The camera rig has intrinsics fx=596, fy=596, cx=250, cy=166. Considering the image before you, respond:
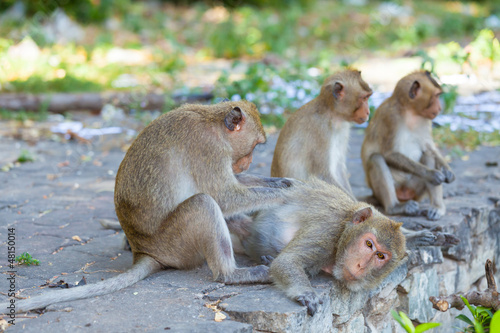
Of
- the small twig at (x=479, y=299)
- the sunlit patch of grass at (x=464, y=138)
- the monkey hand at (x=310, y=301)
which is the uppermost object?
the sunlit patch of grass at (x=464, y=138)

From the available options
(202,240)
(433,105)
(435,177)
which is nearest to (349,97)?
(433,105)

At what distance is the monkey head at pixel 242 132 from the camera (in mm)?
3637

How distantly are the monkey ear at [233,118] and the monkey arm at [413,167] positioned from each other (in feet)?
6.15

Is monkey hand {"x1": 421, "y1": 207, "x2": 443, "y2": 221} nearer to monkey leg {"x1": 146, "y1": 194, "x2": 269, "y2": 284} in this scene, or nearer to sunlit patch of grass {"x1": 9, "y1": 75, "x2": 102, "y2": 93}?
monkey leg {"x1": 146, "y1": 194, "x2": 269, "y2": 284}

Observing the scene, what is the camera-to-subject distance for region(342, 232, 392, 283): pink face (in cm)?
318

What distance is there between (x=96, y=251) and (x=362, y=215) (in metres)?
1.81

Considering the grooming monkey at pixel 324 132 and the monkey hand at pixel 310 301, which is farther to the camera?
the grooming monkey at pixel 324 132

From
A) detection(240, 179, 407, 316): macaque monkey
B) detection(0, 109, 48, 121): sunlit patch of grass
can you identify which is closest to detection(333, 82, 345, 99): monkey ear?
detection(240, 179, 407, 316): macaque monkey

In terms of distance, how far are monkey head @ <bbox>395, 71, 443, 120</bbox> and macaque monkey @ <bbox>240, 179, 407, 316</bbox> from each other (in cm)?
155

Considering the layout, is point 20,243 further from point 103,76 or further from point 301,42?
point 301,42

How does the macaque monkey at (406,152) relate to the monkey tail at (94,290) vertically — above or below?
above

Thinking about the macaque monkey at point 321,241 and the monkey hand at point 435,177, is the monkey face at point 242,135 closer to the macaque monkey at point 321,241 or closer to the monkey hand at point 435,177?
the macaque monkey at point 321,241

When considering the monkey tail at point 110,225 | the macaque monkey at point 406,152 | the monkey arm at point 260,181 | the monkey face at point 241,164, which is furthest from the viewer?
the macaque monkey at point 406,152

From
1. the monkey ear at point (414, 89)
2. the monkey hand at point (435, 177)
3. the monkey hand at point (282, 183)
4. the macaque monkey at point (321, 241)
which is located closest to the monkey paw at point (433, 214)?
the monkey hand at point (435, 177)
